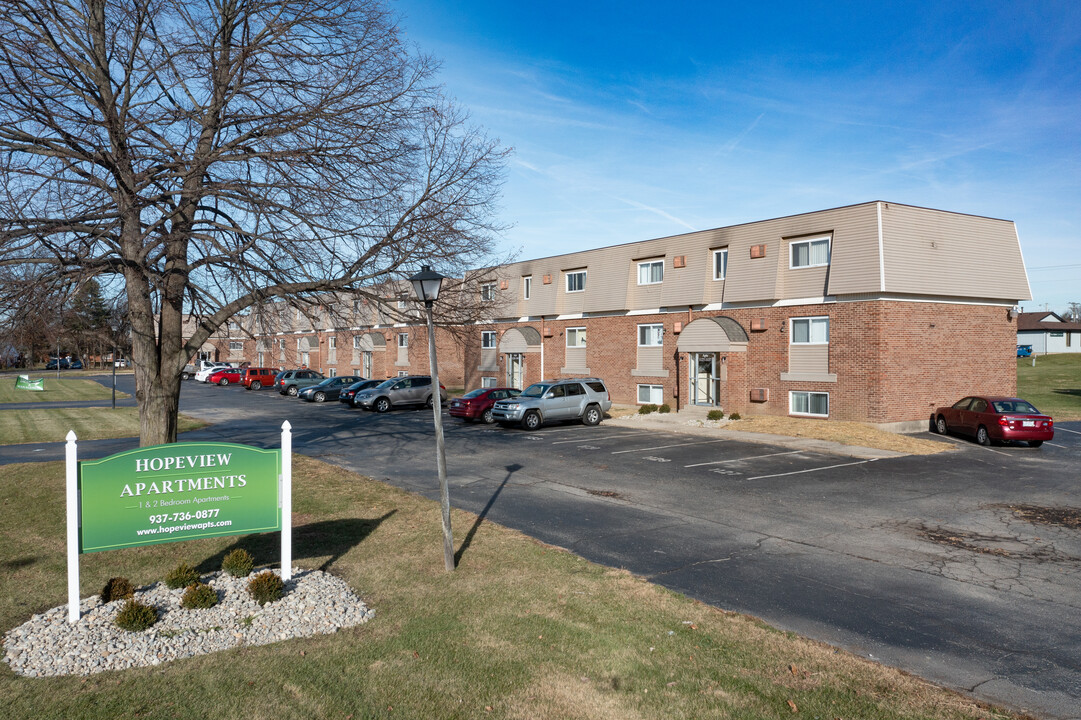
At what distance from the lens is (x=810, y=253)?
25453 millimetres

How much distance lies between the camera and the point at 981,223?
25.6 meters

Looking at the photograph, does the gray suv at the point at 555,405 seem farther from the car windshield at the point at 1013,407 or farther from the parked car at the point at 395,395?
the car windshield at the point at 1013,407

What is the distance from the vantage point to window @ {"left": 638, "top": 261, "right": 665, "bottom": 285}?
31.3m

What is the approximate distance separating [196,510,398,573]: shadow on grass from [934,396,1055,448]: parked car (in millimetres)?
18789

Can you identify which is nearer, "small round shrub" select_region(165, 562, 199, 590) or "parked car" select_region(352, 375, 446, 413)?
"small round shrub" select_region(165, 562, 199, 590)

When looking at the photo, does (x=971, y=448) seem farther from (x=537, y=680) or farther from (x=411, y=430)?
(x=537, y=680)

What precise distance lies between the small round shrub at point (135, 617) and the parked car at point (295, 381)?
3864 centimetres

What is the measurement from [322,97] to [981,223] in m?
24.1

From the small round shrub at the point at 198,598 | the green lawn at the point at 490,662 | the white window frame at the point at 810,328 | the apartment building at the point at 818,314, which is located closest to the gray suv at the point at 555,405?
the apartment building at the point at 818,314

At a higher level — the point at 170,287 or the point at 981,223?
the point at 981,223

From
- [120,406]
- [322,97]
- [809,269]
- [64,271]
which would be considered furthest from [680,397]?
[120,406]

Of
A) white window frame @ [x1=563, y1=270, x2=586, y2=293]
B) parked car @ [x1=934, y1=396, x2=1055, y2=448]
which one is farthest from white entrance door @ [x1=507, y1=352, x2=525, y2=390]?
parked car @ [x1=934, y1=396, x2=1055, y2=448]

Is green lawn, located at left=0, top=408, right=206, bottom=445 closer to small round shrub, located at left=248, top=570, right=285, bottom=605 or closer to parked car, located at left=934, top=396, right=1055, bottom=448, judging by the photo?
small round shrub, located at left=248, top=570, right=285, bottom=605

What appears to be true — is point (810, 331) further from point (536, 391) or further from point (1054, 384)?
point (1054, 384)
